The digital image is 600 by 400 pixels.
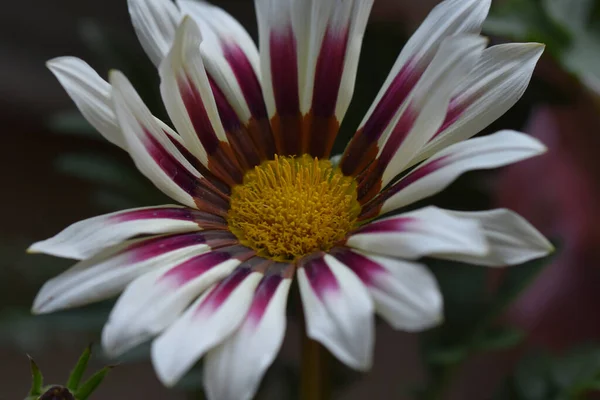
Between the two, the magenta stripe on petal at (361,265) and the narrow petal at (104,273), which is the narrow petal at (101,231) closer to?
the narrow petal at (104,273)

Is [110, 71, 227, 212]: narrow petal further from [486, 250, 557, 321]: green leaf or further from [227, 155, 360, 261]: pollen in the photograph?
[486, 250, 557, 321]: green leaf

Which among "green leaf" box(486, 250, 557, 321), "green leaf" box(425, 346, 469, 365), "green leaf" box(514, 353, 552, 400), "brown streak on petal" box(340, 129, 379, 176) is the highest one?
"brown streak on petal" box(340, 129, 379, 176)

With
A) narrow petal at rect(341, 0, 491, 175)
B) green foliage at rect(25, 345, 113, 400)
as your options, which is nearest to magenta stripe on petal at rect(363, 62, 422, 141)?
narrow petal at rect(341, 0, 491, 175)

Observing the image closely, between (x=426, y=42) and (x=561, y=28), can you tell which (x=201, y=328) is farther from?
(x=561, y=28)

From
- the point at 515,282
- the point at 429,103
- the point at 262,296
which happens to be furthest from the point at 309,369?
the point at 515,282

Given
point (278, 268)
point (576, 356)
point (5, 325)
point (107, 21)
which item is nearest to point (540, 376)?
point (576, 356)
